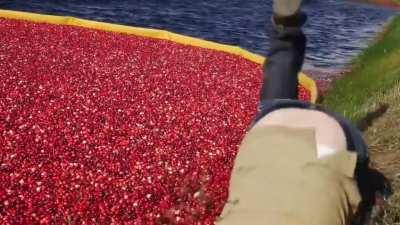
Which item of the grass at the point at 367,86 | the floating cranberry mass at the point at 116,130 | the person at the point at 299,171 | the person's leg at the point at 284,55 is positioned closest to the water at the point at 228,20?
the grass at the point at 367,86

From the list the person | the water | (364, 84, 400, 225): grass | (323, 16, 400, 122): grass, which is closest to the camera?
the person

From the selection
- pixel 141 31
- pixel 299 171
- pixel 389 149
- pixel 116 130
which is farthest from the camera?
pixel 141 31

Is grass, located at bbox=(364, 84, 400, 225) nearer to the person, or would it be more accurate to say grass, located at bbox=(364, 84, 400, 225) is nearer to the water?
the person

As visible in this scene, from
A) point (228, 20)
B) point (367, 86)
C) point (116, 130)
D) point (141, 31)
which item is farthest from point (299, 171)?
point (228, 20)

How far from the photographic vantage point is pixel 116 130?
10.2 m

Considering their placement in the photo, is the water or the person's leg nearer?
the person's leg

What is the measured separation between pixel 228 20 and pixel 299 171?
4352cm

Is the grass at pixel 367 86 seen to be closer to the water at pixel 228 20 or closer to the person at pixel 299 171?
the water at pixel 228 20

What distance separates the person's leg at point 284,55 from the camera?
7.06 ft

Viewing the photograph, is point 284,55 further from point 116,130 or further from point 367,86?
point 367,86

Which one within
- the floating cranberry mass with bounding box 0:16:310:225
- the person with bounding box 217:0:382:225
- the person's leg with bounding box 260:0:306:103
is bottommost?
the floating cranberry mass with bounding box 0:16:310:225

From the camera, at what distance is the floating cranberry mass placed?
7.10 meters

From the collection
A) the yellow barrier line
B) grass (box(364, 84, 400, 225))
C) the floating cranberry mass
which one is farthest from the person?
the yellow barrier line

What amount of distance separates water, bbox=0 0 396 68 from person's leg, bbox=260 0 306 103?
88.4 feet
